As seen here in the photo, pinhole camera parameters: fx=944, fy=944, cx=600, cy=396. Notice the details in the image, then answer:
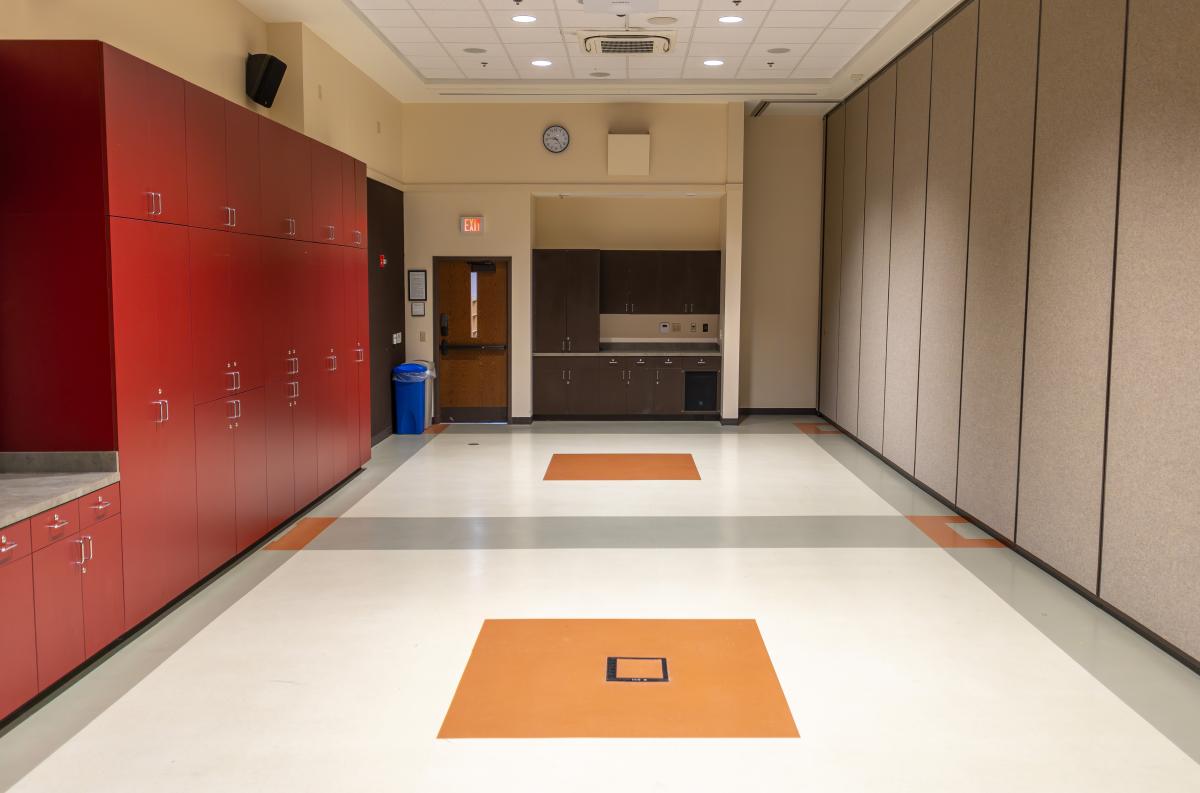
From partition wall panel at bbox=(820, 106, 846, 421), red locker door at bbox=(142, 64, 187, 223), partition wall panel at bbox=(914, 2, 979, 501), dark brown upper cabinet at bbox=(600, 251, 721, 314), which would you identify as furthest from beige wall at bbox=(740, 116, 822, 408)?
red locker door at bbox=(142, 64, 187, 223)

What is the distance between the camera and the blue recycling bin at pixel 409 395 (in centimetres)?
1086

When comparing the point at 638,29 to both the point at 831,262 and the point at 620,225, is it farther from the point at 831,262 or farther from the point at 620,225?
the point at 831,262

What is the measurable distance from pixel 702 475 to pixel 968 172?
3.41 m

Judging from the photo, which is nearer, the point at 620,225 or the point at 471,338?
the point at 471,338

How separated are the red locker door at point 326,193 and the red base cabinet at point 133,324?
0.73m

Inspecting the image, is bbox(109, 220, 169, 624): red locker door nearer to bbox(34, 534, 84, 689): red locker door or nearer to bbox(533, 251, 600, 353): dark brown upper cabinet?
bbox(34, 534, 84, 689): red locker door

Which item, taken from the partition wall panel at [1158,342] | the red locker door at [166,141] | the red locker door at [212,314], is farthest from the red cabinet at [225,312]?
the partition wall panel at [1158,342]

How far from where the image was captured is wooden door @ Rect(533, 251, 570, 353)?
11875 mm

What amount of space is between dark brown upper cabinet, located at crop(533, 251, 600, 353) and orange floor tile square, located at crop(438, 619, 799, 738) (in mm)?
7385

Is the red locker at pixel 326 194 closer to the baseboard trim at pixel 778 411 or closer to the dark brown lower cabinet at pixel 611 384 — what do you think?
the dark brown lower cabinet at pixel 611 384

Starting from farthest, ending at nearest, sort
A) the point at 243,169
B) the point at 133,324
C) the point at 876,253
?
the point at 876,253 → the point at 243,169 → the point at 133,324

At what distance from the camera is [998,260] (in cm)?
632

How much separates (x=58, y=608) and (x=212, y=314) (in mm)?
2020

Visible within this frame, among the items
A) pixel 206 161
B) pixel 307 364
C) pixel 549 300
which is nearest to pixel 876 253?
pixel 549 300
